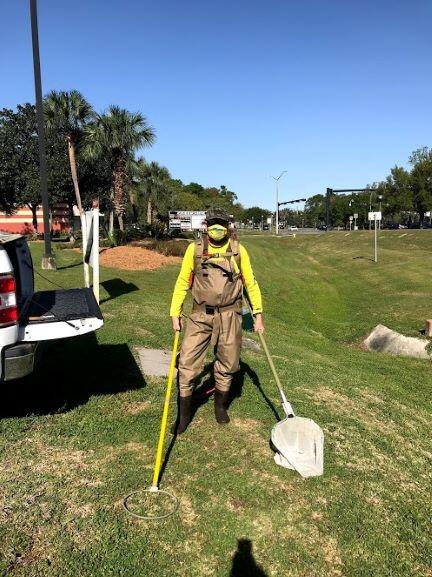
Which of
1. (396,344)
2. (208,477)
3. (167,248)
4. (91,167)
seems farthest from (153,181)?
(208,477)

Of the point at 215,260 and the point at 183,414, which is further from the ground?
the point at 215,260

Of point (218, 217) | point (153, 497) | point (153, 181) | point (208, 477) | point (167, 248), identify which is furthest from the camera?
point (153, 181)

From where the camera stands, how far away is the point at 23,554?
2.85 metres

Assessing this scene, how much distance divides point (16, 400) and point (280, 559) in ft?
10.6

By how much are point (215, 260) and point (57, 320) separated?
1.48 metres

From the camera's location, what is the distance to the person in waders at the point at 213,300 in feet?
14.0

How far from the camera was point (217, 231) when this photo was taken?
4.26 m

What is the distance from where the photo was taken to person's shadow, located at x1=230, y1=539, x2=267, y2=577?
2.87 metres

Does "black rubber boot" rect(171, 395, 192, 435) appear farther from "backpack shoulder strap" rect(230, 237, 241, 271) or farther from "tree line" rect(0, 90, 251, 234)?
"tree line" rect(0, 90, 251, 234)

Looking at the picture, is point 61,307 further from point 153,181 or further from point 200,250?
point 153,181

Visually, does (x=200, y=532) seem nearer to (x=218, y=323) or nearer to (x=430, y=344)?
(x=218, y=323)

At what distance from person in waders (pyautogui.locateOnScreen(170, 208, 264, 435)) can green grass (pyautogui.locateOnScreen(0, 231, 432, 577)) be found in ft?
1.94

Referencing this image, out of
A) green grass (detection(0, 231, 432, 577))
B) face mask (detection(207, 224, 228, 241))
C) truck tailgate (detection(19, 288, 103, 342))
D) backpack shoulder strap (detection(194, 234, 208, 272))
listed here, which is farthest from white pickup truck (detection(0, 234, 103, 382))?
face mask (detection(207, 224, 228, 241))

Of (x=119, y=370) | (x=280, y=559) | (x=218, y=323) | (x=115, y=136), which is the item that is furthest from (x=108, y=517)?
(x=115, y=136)
